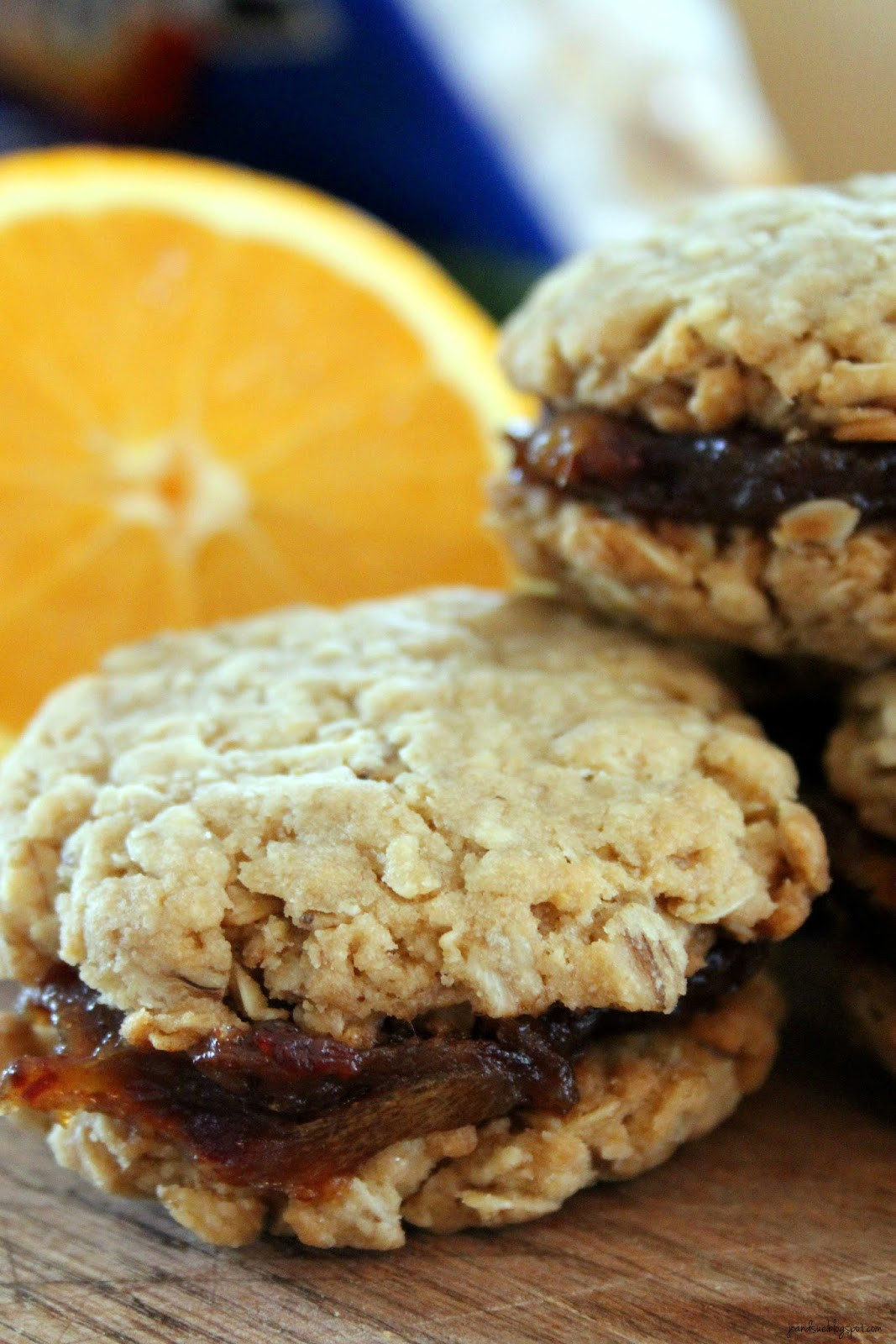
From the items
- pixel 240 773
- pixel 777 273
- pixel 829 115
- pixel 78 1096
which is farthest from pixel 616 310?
pixel 829 115

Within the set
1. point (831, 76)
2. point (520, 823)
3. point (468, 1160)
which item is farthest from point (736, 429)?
point (831, 76)

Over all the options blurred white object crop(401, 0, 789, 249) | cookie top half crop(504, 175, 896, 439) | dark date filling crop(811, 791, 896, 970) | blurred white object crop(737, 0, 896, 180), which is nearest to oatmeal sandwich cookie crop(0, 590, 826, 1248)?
dark date filling crop(811, 791, 896, 970)

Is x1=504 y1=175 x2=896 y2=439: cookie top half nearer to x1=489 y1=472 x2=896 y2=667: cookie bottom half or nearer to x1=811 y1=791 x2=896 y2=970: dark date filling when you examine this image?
x1=489 y1=472 x2=896 y2=667: cookie bottom half

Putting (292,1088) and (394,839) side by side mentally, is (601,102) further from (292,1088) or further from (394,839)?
(292,1088)

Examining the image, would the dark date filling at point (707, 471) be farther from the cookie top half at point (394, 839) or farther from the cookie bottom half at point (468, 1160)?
the cookie bottom half at point (468, 1160)

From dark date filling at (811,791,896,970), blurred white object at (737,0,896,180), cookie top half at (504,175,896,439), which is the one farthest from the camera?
blurred white object at (737,0,896,180)

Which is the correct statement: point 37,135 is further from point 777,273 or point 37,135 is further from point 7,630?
point 777,273

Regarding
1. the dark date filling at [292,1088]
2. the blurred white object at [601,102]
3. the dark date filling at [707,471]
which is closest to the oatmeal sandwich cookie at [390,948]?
the dark date filling at [292,1088]
